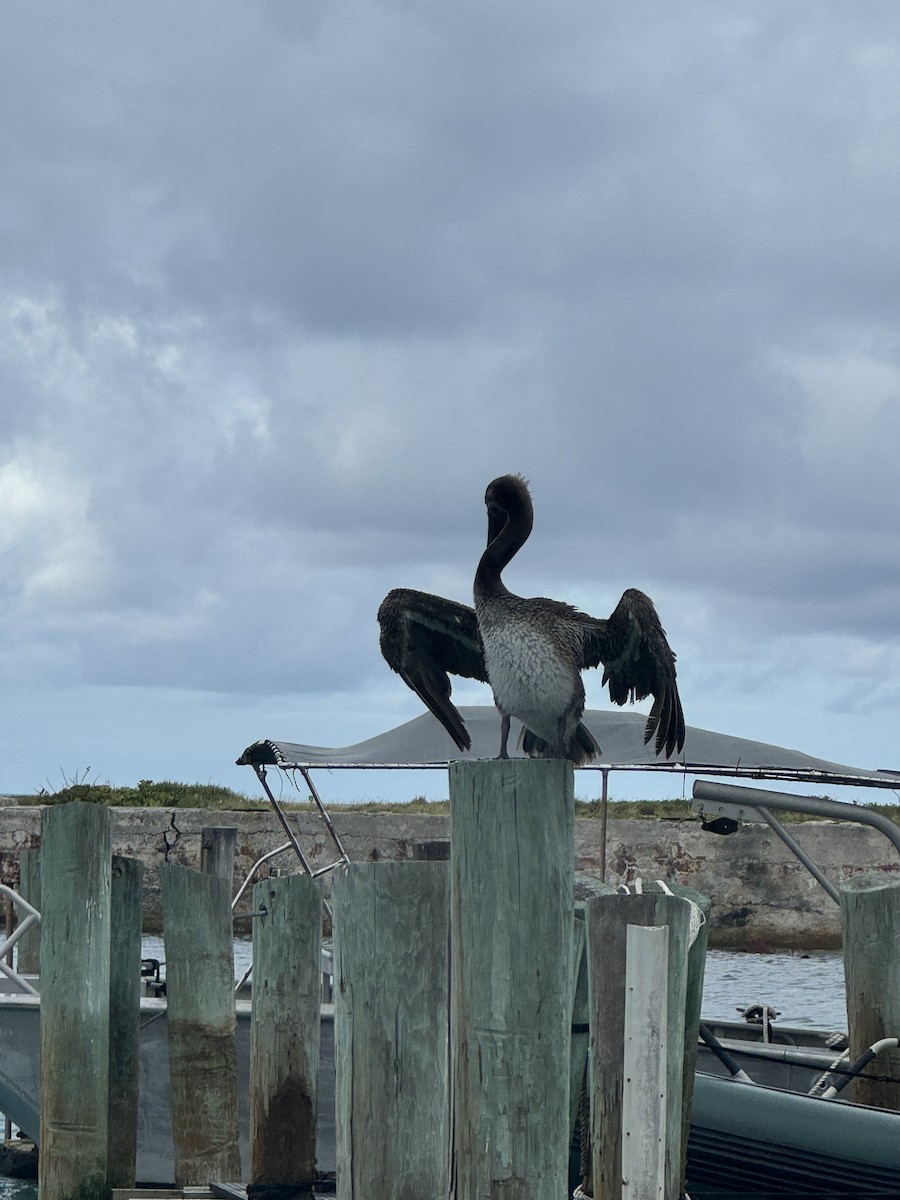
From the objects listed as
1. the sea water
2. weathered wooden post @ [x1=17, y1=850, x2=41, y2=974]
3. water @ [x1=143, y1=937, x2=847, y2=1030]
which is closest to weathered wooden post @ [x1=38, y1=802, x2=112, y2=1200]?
weathered wooden post @ [x1=17, y1=850, x2=41, y2=974]

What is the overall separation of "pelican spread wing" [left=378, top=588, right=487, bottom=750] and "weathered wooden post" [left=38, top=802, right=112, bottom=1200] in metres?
1.56

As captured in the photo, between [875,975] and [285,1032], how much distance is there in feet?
10.2

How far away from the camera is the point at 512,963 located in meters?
4.40

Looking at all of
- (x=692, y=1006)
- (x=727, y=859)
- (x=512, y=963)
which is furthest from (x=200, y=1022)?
(x=727, y=859)

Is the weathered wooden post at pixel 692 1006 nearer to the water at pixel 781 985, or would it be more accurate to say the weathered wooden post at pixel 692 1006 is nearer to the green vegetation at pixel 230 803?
the water at pixel 781 985

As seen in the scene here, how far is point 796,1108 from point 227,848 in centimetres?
599

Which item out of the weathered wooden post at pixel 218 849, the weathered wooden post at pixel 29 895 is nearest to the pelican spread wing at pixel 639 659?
the weathered wooden post at pixel 218 849

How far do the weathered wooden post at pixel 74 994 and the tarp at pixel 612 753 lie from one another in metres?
3.32

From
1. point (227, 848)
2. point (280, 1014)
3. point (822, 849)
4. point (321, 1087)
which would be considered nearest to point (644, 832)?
point (822, 849)

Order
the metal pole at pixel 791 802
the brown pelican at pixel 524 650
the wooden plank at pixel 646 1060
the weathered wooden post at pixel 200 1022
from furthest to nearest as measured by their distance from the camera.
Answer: the metal pole at pixel 791 802, the weathered wooden post at pixel 200 1022, the brown pelican at pixel 524 650, the wooden plank at pixel 646 1060

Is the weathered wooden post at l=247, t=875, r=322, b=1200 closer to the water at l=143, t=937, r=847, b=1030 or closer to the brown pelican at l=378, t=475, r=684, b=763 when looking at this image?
the brown pelican at l=378, t=475, r=684, b=763

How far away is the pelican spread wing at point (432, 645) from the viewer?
6.94 m

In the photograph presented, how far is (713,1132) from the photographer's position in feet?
22.8

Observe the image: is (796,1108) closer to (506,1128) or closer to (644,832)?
(506,1128)
